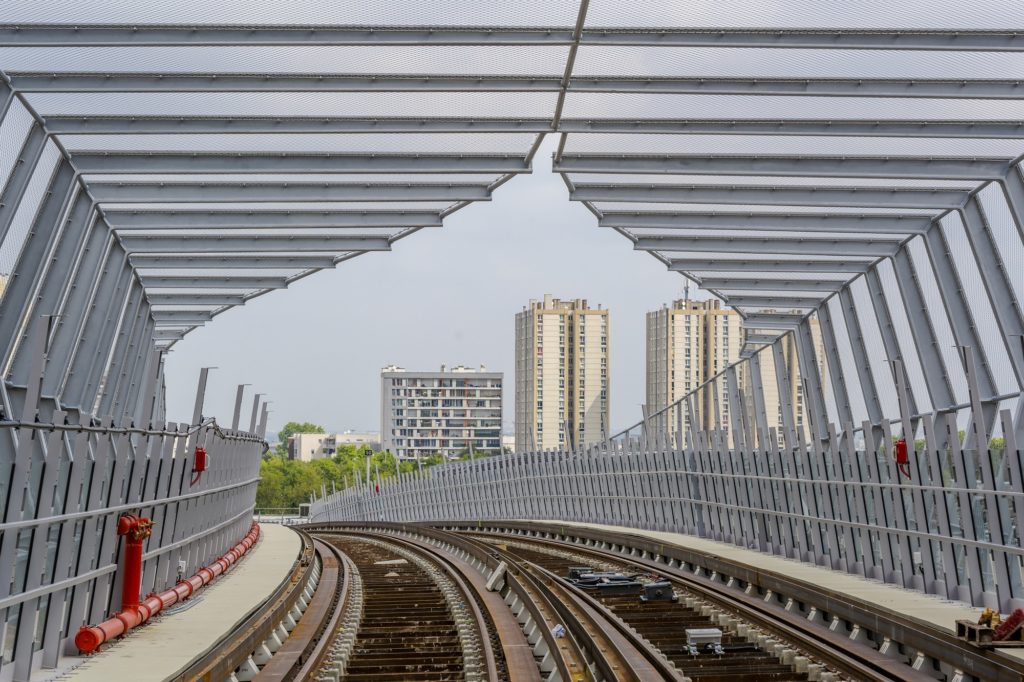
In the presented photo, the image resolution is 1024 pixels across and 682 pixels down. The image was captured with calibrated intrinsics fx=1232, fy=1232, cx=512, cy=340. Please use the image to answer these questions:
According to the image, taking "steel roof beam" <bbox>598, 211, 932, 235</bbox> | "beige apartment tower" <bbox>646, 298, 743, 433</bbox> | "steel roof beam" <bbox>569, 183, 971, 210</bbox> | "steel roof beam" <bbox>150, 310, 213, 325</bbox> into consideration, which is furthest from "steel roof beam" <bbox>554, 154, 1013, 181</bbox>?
"beige apartment tower" <bbox>646, 298, 743, 433</bbox>

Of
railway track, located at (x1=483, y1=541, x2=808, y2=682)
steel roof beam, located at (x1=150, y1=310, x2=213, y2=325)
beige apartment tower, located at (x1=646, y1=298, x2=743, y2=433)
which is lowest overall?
railway track, located at (x1=483, y1=541, x2=808, y2=682)

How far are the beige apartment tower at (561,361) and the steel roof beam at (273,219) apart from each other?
377 feet

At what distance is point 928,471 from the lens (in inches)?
641

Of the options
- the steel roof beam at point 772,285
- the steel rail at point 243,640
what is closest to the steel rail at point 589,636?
the steel rail at point 243,640

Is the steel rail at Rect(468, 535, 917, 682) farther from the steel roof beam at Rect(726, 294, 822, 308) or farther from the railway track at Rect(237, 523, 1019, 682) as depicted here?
the steel roof beam at Rect(726, 294, 822, 308)

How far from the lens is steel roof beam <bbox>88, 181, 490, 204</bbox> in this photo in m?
22.1

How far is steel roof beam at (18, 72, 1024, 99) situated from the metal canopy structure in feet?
0.13

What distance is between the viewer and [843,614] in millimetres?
14570

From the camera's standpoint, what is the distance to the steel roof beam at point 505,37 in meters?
15.6

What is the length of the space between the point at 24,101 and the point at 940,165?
13972 mm

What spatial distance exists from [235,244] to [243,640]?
14.6 meters

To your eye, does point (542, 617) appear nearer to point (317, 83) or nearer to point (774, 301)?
point (317, 83)

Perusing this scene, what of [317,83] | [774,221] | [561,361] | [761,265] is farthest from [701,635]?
[561,361]

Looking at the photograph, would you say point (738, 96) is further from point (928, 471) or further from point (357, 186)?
point (357, 186)
